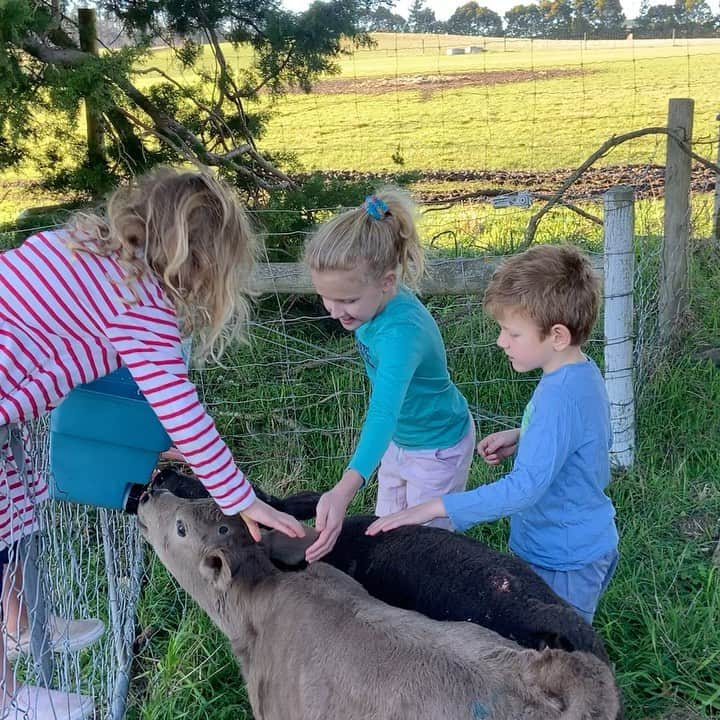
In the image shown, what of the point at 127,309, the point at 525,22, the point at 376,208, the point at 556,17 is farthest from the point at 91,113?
the point at 525,22

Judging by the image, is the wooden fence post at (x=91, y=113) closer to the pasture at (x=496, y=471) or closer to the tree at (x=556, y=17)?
the pasture at (x=496, y=471)

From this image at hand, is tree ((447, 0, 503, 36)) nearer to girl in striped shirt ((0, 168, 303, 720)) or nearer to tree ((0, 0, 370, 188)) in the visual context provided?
tree ((0, 0, 370, 188))

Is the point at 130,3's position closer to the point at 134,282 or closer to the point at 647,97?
the point at 134,282

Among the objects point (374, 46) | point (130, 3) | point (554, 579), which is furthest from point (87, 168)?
point (554, 579)

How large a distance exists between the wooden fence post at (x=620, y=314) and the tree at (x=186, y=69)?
2291 mm

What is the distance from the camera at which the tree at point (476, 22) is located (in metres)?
23.2

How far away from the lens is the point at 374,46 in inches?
232

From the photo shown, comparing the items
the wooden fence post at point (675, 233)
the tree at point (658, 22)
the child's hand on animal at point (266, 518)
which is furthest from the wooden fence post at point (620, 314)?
the tree at point (658, 22)

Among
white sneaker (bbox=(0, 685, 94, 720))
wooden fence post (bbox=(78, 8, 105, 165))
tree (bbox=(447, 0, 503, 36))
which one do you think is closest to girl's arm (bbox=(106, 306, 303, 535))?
white sneaker (bbox=(0, 685, 94, 720))

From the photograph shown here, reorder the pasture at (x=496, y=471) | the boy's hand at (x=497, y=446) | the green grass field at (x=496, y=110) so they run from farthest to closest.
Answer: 1. the green grass field at (x=496, y=110)
2. the pasture at (x=496, y=471)
3. the boy's hand at (x=497, y=446)

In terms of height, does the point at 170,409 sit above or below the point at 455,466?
above

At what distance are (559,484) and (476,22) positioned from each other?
23.7 meters

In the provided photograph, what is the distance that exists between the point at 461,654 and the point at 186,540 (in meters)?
1.36

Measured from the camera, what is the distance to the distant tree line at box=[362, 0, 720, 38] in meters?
21.7
